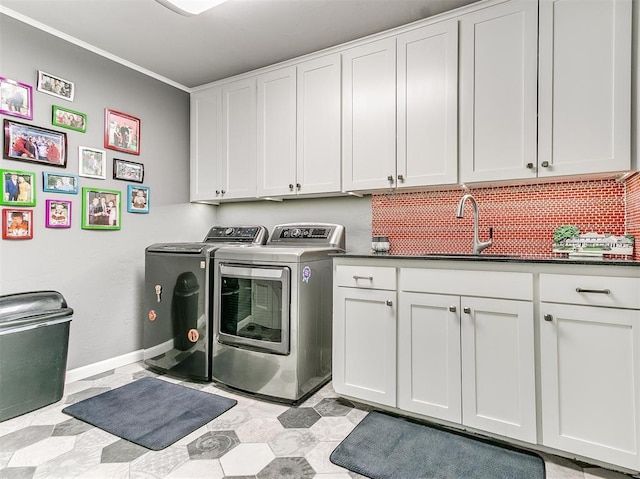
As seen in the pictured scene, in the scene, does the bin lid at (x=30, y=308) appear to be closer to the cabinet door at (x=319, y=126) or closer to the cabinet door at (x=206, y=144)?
the cabinet door at (x=206, y=144)

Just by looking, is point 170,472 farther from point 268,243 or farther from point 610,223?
point 610,223

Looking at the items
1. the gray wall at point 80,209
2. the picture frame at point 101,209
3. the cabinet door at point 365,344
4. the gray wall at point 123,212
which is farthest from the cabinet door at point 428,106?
the picture frame at point 101,209

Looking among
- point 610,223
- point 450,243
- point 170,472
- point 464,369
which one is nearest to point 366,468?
point 464,369

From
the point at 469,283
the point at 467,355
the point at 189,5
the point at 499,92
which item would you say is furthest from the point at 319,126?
Result: the point at 467,355

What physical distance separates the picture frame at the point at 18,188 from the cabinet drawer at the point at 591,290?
3.01 m

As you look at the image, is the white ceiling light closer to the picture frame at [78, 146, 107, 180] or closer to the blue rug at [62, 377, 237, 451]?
the picture frame at [78, 146, 107, 180]

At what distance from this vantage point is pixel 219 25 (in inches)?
90.7

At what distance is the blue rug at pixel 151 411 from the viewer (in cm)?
179

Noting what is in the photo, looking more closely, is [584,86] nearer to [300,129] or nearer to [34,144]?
[300,129]

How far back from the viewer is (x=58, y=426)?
186cm

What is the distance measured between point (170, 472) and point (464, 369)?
1.43 m

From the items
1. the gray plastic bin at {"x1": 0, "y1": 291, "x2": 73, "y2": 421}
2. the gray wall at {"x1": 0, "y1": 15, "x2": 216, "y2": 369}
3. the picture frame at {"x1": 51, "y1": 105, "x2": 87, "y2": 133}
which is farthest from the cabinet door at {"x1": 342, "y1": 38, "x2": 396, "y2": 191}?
the gray plastic bin at {"x1": 0, "y1": 291, "x2": 73, "y2": 421}

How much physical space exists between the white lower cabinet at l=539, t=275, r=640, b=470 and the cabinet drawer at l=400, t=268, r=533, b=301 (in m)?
0.09

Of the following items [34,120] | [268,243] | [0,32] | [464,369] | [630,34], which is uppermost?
[0,32]
